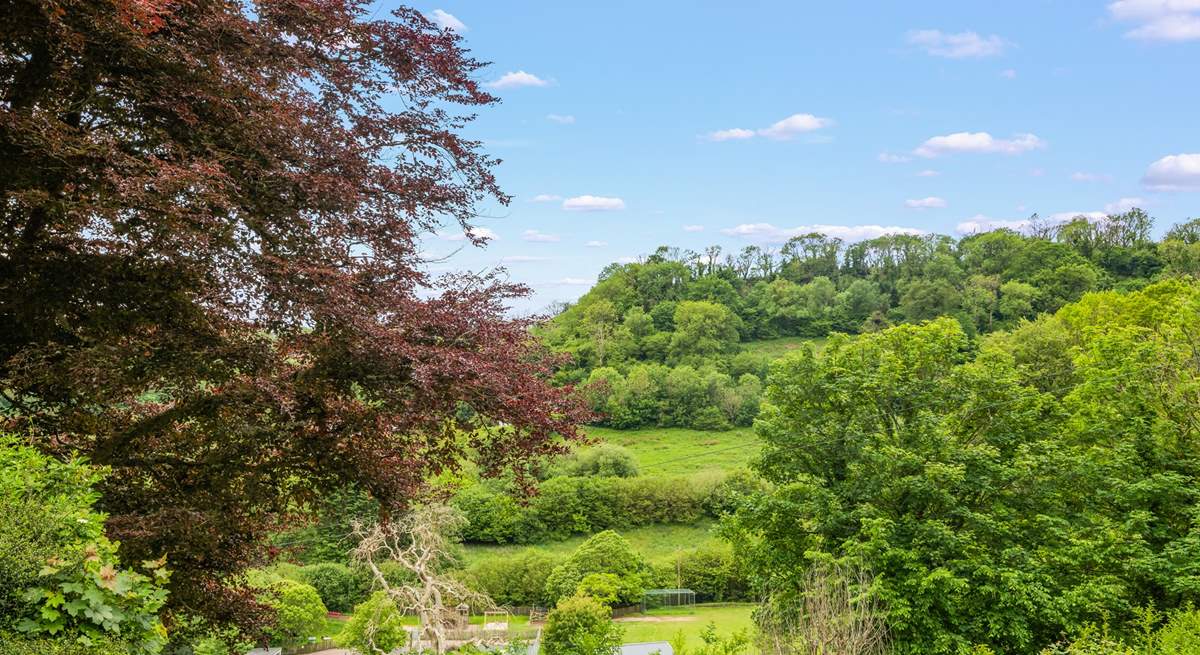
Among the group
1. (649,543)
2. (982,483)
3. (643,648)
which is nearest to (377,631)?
(643,648)

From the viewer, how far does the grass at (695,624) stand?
32.7 m

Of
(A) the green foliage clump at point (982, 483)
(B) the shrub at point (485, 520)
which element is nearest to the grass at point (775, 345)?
(B) the shrub at point (485, 520)

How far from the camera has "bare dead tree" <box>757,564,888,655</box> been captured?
1035 cm

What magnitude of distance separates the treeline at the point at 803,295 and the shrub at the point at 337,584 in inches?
1030

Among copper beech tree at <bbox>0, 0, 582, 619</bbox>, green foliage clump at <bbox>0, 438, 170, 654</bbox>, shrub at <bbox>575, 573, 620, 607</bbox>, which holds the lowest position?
shrub at <bbox>575, 573, 620, 607</bbox>

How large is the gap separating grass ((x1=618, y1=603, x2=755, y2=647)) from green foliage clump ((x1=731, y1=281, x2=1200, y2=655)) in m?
15.3

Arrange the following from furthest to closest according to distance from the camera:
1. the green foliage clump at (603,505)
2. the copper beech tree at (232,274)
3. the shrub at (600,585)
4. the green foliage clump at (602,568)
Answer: the green foliage clump at (603,505) < the green foliage clump at (602,568) < the shrub at (600,585) < the copper beech tree at (232,274)

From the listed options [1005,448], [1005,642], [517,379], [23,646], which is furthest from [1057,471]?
[23,646]

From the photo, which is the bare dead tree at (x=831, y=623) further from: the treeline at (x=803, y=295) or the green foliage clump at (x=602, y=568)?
the treeline at (x=803, y=295)

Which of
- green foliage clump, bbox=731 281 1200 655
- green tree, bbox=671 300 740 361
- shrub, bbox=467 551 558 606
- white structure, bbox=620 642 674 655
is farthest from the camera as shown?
green tree, bbox=671 300 740 361

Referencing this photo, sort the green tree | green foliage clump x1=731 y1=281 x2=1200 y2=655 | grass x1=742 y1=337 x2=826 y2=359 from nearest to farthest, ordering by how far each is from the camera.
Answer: green foliage clump x1=731 y1=281 x2=1200 y2=655 → grass x1=742 y1=337 x2=826 y2=359 → the green tree

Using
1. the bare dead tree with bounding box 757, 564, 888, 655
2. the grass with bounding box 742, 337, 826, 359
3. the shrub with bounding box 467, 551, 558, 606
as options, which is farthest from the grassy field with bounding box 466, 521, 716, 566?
the grass with bounding box 742, 337, 826, 359

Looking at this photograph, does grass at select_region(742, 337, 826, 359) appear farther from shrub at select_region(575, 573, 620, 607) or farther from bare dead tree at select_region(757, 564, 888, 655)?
bare dead tree at select_region(757, 564, 888, 655)

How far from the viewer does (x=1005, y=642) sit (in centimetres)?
1446
